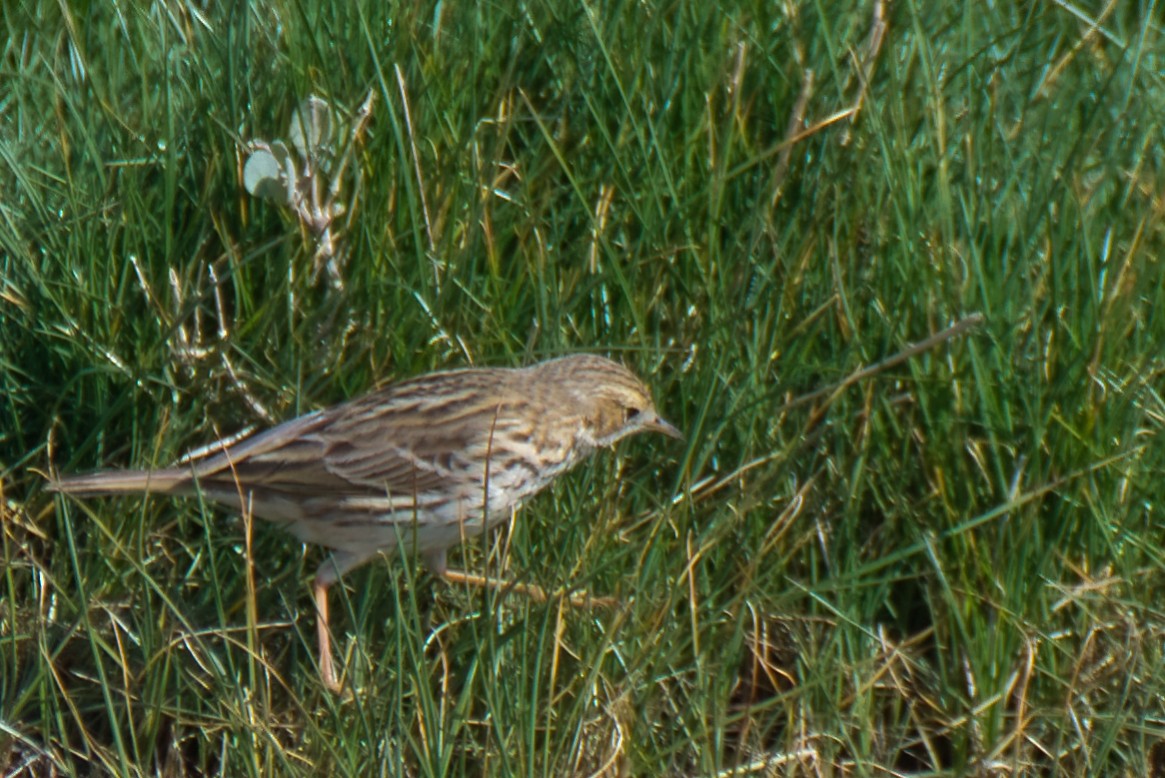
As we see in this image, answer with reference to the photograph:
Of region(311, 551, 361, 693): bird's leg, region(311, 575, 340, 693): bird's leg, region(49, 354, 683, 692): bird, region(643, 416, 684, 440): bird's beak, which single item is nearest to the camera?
region(311, 575, 340, 693): bird's leg

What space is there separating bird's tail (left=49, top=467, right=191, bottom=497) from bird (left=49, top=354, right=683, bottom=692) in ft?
0.14

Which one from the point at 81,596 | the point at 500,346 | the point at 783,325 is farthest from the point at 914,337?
the point at 81,596

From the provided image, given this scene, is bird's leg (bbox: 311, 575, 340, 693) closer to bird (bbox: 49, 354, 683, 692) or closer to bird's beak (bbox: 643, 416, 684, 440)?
bird (bbox: 49, 354, 683, 692)

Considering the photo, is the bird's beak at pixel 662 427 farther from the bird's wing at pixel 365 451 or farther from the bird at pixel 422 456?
the bird's wing at pixel 365 451

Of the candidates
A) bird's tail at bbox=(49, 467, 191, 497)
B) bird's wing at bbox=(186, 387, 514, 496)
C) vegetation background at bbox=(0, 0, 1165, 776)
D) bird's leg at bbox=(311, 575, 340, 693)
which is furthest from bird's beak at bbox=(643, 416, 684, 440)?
bird's tail at bbox=(49, 467, 191, 497)

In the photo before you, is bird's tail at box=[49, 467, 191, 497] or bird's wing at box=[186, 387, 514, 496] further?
bird's wing at box=[186, 387, 514, 496]

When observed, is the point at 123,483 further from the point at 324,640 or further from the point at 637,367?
the point at 637,367

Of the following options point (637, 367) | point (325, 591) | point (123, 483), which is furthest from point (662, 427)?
point (123, 483)

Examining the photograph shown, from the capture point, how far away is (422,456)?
571 centimetres

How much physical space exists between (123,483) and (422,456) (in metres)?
0.86

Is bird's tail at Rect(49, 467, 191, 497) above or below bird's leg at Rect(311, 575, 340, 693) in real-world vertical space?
above

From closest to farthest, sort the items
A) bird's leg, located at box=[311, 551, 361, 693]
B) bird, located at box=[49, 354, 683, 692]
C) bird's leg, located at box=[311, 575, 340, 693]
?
bird's leg, located at box=[311, 575, 340, 693], bird's leg, located at box=[311, 551, 361, 693], bird, located at box=[49, 354, 683, 692]

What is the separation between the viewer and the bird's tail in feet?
17.6

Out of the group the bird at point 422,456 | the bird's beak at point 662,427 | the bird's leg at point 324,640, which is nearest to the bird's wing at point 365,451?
the bird at point 422,456
